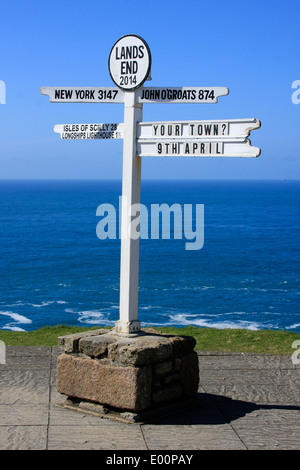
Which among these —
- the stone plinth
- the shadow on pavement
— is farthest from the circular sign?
the shadow on pavement

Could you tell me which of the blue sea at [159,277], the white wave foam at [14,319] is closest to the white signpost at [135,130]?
the blue sea at [159,277]

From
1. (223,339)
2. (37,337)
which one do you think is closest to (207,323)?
(223,339)

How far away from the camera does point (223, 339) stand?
445 inches

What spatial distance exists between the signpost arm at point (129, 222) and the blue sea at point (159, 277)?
910 inches

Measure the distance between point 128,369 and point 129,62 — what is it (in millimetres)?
3291

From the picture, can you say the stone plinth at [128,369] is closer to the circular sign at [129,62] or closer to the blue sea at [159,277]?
the circular sign at [129,62]

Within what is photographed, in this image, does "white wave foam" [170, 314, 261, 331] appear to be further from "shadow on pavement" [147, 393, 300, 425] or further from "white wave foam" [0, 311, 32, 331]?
"shadow on pavement" [147, 393, 300, 425]

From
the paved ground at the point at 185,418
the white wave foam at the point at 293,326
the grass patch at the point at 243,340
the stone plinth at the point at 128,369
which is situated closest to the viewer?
the paved ground at the point at 185,418

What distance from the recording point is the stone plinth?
6918 millimetres

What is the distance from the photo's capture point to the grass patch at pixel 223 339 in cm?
1060

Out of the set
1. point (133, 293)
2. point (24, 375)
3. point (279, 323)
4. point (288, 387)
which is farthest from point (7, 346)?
point (279, 323)

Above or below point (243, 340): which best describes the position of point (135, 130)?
above

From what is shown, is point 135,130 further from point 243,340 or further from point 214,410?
point 243,340
